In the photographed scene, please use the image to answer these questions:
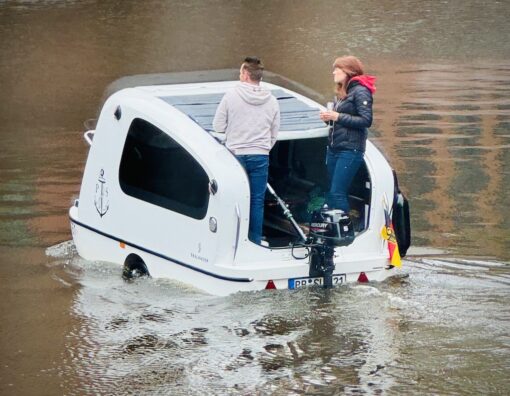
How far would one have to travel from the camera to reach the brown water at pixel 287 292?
8.40 m

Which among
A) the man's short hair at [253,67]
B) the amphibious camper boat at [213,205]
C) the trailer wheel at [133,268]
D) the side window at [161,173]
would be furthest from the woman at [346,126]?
the trailer wheel at [133,268]

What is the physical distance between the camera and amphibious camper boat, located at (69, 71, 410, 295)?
9.72 metres

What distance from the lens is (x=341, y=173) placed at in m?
10.2

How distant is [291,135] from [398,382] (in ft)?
8.99

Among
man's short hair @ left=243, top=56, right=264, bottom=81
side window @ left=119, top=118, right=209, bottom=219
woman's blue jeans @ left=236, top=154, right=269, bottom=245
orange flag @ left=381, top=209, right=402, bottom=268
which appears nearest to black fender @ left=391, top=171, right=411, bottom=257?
orange flag @ left=381, top=209, right=402, bottom=268

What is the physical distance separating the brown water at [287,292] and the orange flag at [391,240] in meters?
0.27

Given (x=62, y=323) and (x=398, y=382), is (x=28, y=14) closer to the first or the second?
(x=62, y=323)

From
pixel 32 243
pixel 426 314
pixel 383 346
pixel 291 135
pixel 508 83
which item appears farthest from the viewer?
pixel 508 83

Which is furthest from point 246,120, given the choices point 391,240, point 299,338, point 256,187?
point 299,338

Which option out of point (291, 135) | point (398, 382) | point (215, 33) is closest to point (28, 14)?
point (215, 33)

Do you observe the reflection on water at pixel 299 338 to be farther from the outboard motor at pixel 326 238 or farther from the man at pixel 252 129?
the man at pixel 252 129

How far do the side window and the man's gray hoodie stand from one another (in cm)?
37

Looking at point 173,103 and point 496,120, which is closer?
point 173,103

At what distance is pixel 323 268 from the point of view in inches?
386
